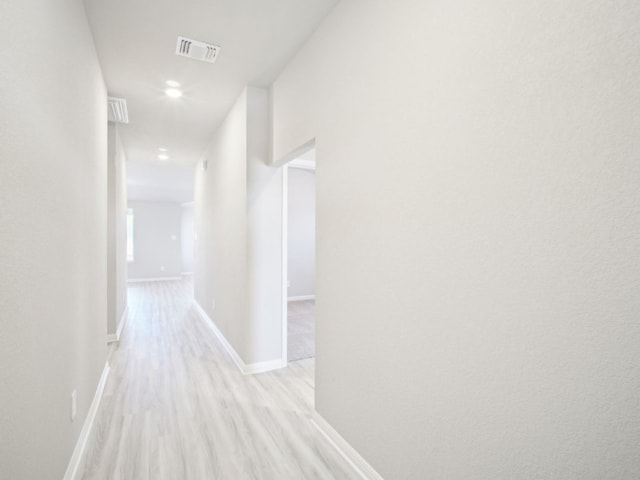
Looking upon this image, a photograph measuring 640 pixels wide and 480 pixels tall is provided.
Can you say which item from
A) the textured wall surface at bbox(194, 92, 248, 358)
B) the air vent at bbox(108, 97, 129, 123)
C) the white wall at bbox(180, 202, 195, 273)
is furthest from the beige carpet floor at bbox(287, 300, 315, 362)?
the white wall at bbox(180, 202, 195, 273)

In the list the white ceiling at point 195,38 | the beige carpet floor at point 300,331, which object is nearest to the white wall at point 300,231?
the beige carpet floor at point 300,331

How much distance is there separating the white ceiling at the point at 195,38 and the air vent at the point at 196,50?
0.15 feet

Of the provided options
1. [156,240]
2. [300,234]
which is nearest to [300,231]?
[300,234]

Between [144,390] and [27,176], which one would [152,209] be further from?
[27,176]

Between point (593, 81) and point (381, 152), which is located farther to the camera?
point (381, 152)

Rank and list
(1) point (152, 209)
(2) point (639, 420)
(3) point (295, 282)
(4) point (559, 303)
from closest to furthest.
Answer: (2) point (639, 420)
(4) point (559, 303)
(3) point (295, 282)
(1) point (152, 209)

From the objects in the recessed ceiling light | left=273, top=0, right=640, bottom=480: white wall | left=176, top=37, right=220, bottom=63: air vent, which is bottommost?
left=273, top=0, right=640, bottom=480: white wall

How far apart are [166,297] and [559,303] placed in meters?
7.62

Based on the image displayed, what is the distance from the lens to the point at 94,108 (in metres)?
2.44

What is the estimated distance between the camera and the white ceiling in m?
2.02

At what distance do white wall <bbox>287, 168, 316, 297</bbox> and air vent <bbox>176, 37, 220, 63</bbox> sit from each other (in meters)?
4.24

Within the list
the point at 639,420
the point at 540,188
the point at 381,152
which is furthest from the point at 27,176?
the point at 639,420

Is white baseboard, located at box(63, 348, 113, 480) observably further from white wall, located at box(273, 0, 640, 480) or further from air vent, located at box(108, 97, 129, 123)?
air vent, located at box(108, 97, 129, 123)

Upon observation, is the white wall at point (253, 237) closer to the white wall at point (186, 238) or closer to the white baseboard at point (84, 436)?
the white baseboard at point (84, 436)
